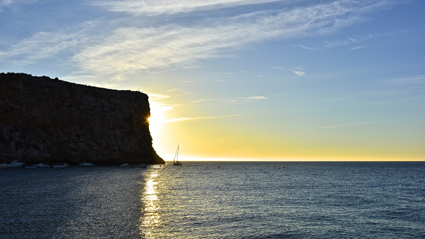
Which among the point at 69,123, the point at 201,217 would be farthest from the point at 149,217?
the point at 69,123

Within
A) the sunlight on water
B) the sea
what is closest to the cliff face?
the sea

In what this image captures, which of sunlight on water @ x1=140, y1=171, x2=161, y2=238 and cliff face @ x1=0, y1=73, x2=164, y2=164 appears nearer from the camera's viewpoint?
sunlight on water @ x1=140, y1=171, x2=161, y2=238

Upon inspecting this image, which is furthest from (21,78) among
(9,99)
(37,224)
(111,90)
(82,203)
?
(37,224)

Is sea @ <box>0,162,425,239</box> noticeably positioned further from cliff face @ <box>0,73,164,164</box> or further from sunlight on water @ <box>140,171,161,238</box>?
cliff face @ <box>0,73,164,164</box>

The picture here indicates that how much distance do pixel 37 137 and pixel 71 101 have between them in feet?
63.8

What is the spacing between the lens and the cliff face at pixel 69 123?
374ft

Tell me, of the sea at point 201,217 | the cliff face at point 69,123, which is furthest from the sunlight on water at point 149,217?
the cliff face at point 69,123

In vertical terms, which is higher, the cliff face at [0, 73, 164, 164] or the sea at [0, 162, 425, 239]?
the cliff face at [0, 73, 164, 164]

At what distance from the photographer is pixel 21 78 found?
119 meters

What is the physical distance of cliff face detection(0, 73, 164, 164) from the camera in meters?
114

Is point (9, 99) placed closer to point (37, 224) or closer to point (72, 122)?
point (72, 122)

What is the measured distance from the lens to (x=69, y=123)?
416 ft

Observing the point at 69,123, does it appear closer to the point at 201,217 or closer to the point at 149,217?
the point at 149,217

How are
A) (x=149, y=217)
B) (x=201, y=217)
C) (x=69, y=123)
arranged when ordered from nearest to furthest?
(x=149, y=217)
(x=201, y=217)
(x=69, y=123)
